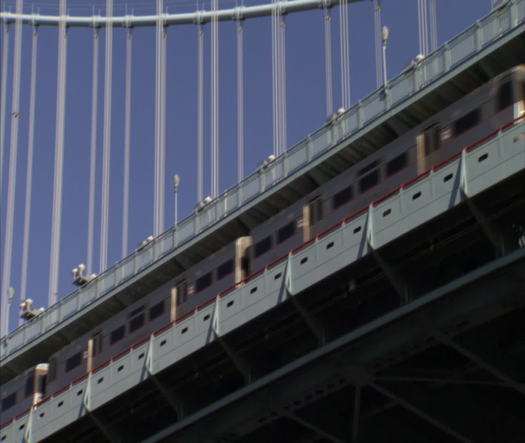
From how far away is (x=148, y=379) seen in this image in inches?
1802

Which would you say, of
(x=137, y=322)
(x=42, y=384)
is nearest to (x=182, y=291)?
(x=137, y=322)

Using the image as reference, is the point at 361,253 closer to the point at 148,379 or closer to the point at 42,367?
the point at 148,379

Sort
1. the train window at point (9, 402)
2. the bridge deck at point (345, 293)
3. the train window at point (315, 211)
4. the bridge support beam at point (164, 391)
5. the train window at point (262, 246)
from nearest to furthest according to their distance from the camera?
the bridge deck at point (345, 293) → the train window at point (315, 211) → the bridge support beam at point (164, 391) → the train window at point (262, 246) → the train window at point (9, 402)

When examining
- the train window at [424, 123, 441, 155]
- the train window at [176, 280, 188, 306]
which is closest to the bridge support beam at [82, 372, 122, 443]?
the train window at [176, 280, 188, 306]

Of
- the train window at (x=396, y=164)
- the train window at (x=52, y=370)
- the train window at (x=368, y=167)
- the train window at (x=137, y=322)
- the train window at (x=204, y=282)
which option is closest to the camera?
the train window at (x=396, y=164)

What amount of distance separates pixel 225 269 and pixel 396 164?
24.4ft

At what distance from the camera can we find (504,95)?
127ft

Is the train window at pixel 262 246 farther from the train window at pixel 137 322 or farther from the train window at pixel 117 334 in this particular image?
the train window at pixel 117 334

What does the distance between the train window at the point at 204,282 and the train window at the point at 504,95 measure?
12.3 metres

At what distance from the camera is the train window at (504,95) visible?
38656 millimetres

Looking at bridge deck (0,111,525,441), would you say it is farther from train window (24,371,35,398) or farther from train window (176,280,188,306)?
train window (24,371,35,398)

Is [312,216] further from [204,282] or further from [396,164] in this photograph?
[204,282]

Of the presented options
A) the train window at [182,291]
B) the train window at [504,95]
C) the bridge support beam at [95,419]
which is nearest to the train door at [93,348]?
the bridge support beam at [95,419]

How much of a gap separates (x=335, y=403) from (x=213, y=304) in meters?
4.36
